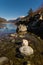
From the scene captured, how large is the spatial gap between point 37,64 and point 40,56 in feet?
3.42

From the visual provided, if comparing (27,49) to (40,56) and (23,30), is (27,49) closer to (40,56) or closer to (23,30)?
(40,56)

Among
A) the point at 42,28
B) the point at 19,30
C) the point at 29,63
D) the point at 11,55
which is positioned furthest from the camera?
the point at 19,30

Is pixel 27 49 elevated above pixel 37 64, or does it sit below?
above

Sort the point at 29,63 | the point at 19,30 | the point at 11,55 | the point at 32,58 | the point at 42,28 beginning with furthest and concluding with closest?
the point at 19,30
the point at 42,28
the point at 11,55
the point at 32,58
the point at 29,63

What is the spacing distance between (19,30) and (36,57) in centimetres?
1136

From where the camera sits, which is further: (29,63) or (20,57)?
(20,57)

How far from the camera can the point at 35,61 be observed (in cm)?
616

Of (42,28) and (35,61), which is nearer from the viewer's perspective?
(35,61)

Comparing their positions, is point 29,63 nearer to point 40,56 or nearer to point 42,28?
point 40,56

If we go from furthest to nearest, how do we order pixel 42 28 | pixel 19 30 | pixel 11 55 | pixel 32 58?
1. pixel 19 30
2. pixel 42 28
3. pixel 11 55
4. pixel 32 58

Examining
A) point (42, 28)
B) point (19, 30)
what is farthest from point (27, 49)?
point (19, 30)

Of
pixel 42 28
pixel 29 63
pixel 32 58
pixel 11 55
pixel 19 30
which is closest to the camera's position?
pixel 29 63

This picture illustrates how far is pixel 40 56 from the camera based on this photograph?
681 cm

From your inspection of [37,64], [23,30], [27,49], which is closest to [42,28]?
[23,30]
